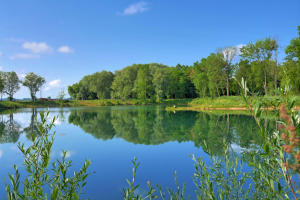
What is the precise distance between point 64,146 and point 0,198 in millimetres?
7319

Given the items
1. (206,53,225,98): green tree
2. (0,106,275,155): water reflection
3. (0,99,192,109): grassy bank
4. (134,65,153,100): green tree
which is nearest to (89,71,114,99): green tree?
(0,99,192,109): grassy bank

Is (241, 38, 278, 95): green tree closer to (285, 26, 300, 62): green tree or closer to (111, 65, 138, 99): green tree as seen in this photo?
(285, 26, 300, 62): green tree

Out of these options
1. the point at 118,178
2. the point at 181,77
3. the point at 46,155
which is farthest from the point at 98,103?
the point at 46,155

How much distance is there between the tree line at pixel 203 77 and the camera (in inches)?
1644

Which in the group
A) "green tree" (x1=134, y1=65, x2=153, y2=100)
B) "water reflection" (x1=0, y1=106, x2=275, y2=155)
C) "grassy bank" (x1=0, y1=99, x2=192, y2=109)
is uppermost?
"green tree" (x1=134, y1=65, x2=153, y2=100)

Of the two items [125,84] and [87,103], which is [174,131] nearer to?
[125,84]

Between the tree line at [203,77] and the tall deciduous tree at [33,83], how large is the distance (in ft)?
53.5

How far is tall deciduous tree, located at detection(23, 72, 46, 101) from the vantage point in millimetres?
72750

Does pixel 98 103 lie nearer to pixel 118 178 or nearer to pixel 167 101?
pixel 167 101

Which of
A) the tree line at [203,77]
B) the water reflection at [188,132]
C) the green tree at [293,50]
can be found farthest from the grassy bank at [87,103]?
the water reflection at [188,132]

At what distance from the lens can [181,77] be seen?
72438mm

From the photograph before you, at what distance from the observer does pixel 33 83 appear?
73.4 meters

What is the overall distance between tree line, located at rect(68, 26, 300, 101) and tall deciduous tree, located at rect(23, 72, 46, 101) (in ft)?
53.5

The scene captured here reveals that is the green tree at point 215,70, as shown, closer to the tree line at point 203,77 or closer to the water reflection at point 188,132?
the tree line at point 203,77
